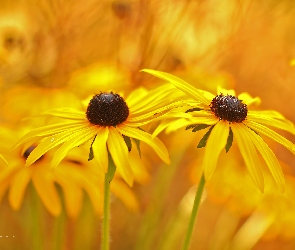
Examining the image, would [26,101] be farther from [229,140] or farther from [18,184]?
[229,140]

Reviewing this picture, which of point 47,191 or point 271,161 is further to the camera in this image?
point 47,191

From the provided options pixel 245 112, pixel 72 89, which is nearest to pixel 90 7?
pixel 72 89

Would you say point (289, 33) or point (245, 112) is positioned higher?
point (289, 33)

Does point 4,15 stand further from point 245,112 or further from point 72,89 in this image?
point 245,112

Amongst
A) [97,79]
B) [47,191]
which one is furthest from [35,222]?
[97,79]

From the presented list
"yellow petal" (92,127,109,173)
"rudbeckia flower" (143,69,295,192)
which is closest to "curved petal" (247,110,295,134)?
"rudbeckia flower" (143,69,295,192)

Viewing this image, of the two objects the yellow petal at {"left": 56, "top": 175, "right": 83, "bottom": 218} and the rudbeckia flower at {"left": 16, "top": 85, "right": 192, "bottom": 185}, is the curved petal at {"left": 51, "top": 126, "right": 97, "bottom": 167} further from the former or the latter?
the yellow petal at {"left": 56, "top": 175, "right": 83, "bottom": 218}
